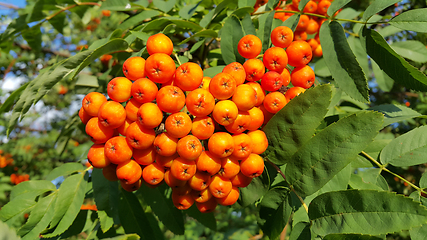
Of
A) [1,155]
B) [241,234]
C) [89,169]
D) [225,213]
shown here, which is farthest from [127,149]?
[1,155]

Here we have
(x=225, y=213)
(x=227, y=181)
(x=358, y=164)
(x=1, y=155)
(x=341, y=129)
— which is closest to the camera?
(x=341, y=129)

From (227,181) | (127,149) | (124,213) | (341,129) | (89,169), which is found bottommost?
(124,213)

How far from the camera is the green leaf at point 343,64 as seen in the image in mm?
1159

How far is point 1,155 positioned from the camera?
451 centimetres

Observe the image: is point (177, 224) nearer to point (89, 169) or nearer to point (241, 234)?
point (89, 169)

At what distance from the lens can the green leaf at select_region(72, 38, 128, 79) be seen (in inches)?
48.0

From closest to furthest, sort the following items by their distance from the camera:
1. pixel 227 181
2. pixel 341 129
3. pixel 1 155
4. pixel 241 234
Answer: pixel 341 129
pixel 227 181
pixel 241 234
pixel 1 155

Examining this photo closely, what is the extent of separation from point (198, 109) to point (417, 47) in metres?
1.75

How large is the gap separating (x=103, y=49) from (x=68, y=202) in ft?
2.77

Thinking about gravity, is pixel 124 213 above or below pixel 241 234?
above

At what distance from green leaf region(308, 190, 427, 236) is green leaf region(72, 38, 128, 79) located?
1167 millimetres

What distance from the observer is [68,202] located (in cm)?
141

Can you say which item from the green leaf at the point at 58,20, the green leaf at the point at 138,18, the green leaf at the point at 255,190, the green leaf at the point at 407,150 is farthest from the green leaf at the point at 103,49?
the green leaf at the point at 407,150

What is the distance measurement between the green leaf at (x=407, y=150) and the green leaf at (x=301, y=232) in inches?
23.5
